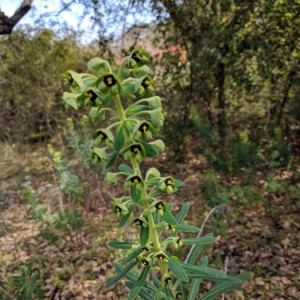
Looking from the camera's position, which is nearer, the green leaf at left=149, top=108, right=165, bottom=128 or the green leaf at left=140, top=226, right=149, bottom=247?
the green leaf at left=149, top=108, right=165, bottom=128

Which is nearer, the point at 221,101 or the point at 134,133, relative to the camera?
the point at 134,133

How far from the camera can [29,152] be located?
7500 mm

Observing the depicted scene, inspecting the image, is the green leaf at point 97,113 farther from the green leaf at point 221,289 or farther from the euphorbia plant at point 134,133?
the green leaf at point 221,289

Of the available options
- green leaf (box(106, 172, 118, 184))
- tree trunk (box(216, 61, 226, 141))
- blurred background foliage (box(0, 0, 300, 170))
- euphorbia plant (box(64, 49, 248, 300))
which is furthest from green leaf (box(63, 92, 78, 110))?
tree trunk (box(216, 61, 226, 141))

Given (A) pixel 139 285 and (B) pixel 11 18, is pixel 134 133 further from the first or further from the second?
(B) pixel 11 18

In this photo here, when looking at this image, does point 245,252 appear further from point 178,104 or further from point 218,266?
point 178,104

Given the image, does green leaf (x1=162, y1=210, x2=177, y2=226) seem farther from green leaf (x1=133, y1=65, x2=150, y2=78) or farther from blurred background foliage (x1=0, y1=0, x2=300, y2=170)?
blurred background foliage (x1=0, y1=0, x2=300, y2=170)

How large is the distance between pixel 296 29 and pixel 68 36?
334cm

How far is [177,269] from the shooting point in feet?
4.57

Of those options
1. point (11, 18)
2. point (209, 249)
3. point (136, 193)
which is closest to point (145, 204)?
point (136, 193)

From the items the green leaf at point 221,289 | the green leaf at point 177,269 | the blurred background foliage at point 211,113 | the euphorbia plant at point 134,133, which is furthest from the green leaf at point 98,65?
the blurred background foliage at point 211,113

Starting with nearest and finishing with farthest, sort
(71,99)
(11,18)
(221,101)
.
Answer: (71,99) < (11,18) < (221,101)

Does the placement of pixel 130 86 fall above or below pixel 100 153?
above

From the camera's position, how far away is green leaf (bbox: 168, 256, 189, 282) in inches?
53.9
